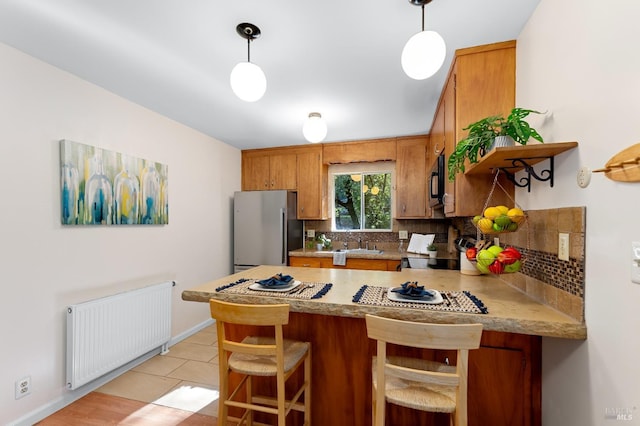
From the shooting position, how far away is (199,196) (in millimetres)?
3365

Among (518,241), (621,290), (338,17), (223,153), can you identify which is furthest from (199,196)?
(621,290)

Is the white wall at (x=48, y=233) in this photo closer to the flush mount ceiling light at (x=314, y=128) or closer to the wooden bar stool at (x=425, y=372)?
the flush mount ceiling light at (x=314, y=128)

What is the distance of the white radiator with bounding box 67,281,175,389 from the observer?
198 cm

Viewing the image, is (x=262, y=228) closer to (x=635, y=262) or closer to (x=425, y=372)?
(x=425, y=372)

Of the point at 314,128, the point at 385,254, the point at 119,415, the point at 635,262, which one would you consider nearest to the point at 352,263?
the point at 385,254

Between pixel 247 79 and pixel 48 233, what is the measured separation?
178 centimetres

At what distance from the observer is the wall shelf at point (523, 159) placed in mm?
1123

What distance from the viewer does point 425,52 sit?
1.27 meters

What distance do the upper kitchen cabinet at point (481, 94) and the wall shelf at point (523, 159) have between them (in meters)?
0.18

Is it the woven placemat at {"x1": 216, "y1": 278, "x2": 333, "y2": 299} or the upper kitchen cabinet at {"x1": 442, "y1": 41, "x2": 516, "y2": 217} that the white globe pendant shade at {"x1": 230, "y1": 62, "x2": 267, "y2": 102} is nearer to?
the woven placemat at {"x1": 216, "y1": 278, "x2": 333, "y2": 299}

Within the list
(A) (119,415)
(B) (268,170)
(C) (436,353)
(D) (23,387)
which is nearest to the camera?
(C) (436,353)

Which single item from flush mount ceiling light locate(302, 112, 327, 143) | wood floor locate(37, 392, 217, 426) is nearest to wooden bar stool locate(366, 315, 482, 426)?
wood floor locate(37, 392, 217, 426)

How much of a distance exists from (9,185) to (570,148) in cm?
302

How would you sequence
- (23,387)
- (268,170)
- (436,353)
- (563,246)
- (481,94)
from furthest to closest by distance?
(268,170), (23,387), (481,94), (436,353), (563,246)
